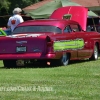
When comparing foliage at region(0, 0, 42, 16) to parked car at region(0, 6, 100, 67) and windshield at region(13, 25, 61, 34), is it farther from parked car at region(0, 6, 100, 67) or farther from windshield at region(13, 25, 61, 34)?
windshield at region(13, 25, 61, 34)

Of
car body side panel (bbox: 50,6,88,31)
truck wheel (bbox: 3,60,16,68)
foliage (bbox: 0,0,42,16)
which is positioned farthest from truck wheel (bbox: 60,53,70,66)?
foliage (bbox: 0,0,42,16)

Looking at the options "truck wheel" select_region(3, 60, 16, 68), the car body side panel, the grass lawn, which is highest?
the car body side panel

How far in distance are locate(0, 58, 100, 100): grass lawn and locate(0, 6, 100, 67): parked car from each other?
1213 mm

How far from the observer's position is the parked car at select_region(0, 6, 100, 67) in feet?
39.0

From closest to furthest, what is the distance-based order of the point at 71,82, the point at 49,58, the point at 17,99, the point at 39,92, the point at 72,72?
the point at 17,99
the point at 39,92
the point at 71,82
the point at 72,72
the point at 49,58

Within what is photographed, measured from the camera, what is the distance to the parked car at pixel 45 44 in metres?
11.9

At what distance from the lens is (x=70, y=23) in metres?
13.5

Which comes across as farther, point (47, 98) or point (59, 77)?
point (59, 77)

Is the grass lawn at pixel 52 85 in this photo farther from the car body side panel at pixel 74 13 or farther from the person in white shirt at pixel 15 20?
the person in white shirt at pixel 15 20

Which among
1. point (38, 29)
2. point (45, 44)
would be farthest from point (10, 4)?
point (45, 44)

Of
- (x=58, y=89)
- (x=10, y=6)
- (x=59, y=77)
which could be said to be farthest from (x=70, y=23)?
(x=10, y=6)

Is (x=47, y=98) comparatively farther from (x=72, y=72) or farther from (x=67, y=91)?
(x=72, y=72)

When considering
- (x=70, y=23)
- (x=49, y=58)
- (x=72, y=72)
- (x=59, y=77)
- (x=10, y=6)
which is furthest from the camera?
(x=10, y=6)

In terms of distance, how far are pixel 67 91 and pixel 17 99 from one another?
3.44ft
